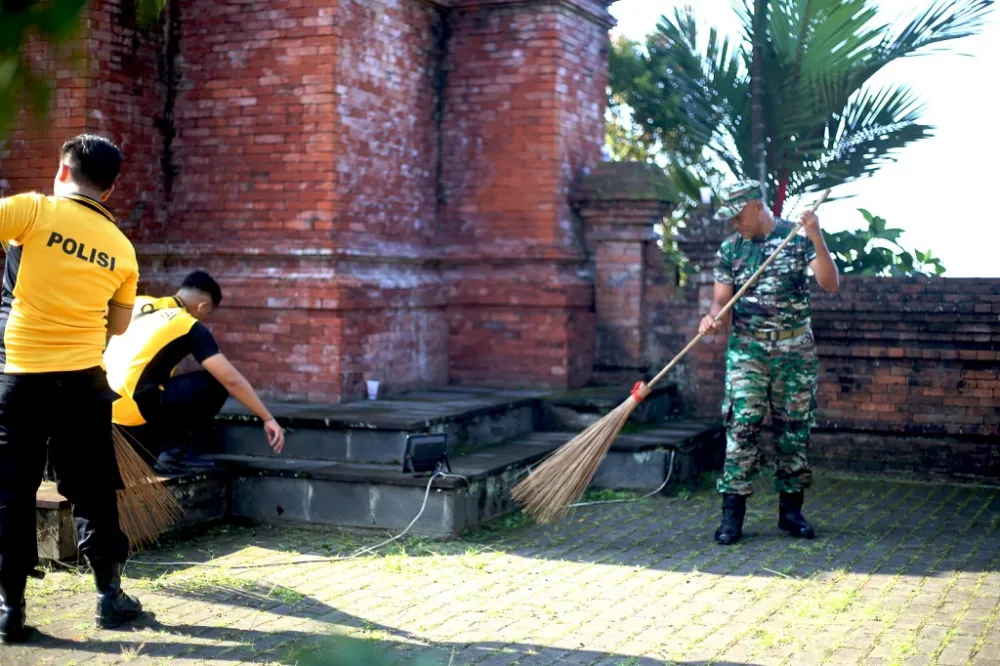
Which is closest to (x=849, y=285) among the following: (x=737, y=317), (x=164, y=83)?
(x=737, y=317)

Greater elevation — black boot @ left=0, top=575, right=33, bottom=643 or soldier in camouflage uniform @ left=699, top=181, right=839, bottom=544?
soldier in camouflage uniform @ left=699, top=181, right=839, bottom=544

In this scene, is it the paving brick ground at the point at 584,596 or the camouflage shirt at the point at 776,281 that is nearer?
the paving brick ground at the point at 584,596

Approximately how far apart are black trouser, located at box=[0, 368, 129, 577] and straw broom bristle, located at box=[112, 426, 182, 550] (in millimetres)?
706

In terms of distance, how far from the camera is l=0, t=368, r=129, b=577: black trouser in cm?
441

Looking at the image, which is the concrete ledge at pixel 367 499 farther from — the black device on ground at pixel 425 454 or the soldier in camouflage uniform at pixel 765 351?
the soldier in camouflage uniform at pixel 765 351

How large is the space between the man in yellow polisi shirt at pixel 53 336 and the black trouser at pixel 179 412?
157 cm

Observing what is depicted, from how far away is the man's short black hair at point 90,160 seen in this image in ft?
14.5

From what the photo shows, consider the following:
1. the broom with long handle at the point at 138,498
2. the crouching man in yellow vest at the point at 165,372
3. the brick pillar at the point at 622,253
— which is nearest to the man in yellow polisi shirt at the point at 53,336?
the broom with long handle at the point at 138,498

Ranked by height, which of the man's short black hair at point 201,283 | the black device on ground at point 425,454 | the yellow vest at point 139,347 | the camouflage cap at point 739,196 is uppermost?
the camouflage cap at point 739,196

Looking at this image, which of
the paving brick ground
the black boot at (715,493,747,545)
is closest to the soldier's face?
the black boot at (715,493,747,545)

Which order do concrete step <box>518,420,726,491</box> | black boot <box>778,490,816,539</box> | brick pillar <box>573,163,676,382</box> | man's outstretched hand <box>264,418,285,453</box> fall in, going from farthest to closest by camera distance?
brick pillar <box>573,163,676,382</box>
concrete step <box>518,420,726,491</box>
black boot <box>778,490,816,539</box>
man's outstretched hand <box>264,418,285,453</box>

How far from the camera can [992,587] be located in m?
5.42

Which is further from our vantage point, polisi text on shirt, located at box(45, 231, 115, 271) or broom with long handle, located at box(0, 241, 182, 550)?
broom with long handle, located at box(0, 241, 182, 550)

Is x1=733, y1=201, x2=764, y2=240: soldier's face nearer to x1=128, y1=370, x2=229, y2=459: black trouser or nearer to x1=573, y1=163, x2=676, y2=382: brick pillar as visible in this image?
x1=573, y1=163, x2=676, y2=382: brick pillar
